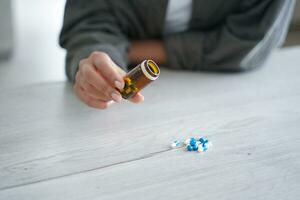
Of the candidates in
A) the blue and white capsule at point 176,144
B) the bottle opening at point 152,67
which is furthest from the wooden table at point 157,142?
the bottle opening at point 152,67

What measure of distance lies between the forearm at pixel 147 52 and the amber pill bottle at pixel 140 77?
0.30 metres

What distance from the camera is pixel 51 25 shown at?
8.04 feet

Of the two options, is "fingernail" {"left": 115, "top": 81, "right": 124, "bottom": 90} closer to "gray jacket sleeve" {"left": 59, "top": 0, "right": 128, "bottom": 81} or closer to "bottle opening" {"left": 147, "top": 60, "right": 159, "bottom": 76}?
"bottle opening" {"left": 147, "top": 60, "right": 159, "bottom": 76}

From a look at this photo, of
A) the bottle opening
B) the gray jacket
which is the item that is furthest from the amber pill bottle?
the gray jacket

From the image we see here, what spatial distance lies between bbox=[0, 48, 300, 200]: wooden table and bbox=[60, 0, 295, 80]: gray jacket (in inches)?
2.4

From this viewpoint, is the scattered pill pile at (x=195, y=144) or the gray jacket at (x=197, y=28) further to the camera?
the gray jacket at (x=197, y=28)

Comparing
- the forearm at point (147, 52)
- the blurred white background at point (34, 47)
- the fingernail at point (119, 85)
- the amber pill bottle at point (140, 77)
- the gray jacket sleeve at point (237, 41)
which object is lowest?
the blurred white background at point (34, 47)

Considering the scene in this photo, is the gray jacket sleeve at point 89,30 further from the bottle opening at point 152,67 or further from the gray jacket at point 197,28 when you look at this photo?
the bottle opening at point 152,67

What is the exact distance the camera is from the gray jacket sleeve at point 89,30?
86cm

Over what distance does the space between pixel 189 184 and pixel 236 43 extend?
46 cm

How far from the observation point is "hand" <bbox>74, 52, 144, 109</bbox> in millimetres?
686

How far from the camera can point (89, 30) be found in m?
0.90

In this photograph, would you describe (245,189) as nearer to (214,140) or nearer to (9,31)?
(214,140)

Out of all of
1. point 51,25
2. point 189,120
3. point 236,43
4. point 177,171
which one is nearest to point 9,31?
point 51,25
